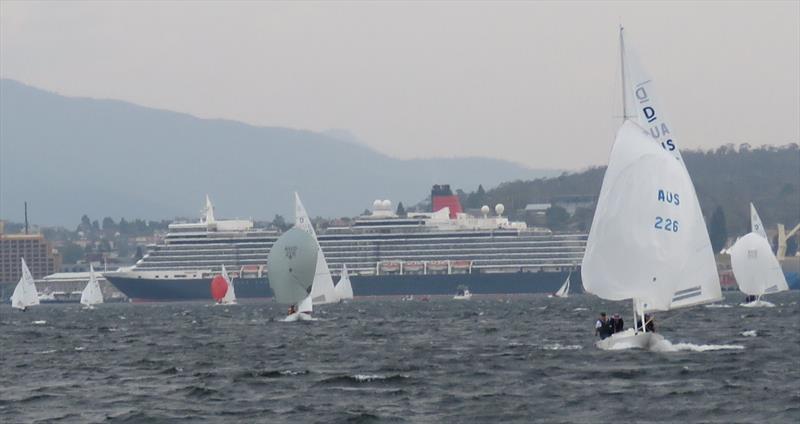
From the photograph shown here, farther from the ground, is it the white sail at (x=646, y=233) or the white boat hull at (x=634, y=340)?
the white sail at (x=646, y=233)

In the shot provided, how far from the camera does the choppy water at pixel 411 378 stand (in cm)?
2931

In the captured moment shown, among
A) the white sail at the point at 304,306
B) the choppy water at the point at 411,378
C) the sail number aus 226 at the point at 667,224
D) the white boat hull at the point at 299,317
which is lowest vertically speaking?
the choppy water at the point at 411,378

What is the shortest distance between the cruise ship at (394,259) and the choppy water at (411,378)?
103 m

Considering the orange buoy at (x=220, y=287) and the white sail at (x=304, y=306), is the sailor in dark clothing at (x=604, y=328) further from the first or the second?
the orange buoy at (x=220, y=287)

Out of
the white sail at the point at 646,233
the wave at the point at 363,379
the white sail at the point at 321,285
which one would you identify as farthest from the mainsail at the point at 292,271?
the wave at the point at 363,379

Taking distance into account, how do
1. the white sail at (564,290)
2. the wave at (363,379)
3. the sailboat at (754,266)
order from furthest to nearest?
the white sail at (564,290) < the sailboat at (754,266) < the wave at (363,379)

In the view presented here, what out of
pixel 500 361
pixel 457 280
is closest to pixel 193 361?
pixel 500 361

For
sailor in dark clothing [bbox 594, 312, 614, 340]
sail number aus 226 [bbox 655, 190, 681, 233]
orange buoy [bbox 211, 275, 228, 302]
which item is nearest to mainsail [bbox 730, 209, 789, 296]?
orange buoy [bbox 211, 275, 228, 302]

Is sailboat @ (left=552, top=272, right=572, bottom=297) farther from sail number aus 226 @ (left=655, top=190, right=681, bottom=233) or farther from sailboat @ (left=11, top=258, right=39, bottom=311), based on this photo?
sail number aus 226 @ (left=655, top=190, right=681, bottom=233)

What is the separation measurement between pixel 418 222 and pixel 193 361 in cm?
12600

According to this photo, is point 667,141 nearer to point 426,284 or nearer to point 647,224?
point 647,224

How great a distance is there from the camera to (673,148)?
3828cm

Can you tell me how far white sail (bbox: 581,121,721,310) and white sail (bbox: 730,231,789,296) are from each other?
5361 cm

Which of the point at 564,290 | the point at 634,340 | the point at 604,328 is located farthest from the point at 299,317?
the point at 564,290
